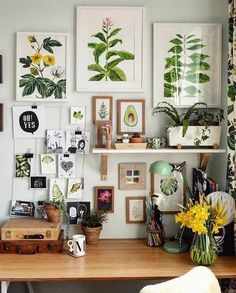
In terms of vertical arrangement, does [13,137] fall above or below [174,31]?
below

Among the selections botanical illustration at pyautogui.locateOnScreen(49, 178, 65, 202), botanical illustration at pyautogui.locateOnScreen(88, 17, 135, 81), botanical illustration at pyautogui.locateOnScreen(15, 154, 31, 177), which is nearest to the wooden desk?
botanical illustration at pyautogui.locateOnScreen(49, 178, 65, 202)

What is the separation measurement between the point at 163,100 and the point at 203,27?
51 centimetres

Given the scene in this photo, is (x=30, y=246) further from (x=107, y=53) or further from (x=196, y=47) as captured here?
(x=196, y=47)

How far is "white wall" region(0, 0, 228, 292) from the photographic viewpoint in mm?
2637

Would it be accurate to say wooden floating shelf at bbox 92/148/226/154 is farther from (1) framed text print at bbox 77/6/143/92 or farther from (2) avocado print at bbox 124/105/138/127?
(1) framed text print at bbox 77/6/143/92

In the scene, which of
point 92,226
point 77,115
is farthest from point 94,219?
point 77,115

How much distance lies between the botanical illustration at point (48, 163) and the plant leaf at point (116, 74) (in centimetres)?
60

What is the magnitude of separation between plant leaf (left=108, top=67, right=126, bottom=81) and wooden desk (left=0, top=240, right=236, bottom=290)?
3.32 feet

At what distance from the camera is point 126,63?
105 inches

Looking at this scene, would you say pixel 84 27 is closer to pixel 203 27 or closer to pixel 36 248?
pixel 203 27

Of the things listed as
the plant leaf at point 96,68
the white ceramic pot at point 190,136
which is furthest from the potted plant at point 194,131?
the plant leaf at point 96,68

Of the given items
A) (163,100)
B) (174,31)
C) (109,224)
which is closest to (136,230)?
(109,224)

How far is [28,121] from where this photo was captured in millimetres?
2660

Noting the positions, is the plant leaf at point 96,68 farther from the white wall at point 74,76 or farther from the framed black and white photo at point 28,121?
the framed black and white photo at point 28,121
